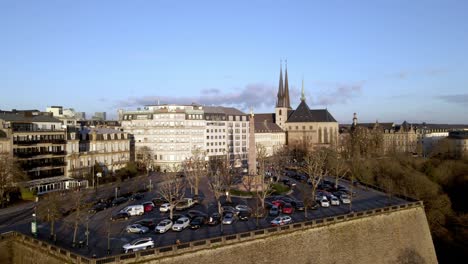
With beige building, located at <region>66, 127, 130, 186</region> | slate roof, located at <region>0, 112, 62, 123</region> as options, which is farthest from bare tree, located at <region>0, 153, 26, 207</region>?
beige building, located at <region>66, 127, 130, 186</region>

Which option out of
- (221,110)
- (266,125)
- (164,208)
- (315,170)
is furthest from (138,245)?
(266,125)

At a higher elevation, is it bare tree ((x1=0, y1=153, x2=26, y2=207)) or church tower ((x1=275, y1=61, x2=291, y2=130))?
church tower ((x1=275, y1=61, x2=291, y2=130))

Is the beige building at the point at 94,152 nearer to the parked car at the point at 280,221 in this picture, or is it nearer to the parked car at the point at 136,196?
the parked car at the point at 136,196

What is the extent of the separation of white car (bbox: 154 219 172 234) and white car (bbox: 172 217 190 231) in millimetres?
479

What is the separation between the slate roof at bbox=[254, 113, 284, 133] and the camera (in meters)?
128

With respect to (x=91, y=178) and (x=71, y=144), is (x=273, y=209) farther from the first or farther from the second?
(x=71, y=144)

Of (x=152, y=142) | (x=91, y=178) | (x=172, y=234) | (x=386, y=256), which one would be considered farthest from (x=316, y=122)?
(x=172, y=234)

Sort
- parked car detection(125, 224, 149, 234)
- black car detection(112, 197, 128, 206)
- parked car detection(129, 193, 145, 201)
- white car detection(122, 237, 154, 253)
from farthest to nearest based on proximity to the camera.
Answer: parked car detection(129, 193, 145, 201)
black car detection(112, 197, 128, 206)
parked car detection(125, 224, 149, 234)
white car detection(122, 237, 154, 253)

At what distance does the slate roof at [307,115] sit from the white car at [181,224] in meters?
103

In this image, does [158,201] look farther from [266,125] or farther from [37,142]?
[266,125]

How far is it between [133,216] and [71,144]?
27547 millimetres

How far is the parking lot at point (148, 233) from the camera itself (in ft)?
107

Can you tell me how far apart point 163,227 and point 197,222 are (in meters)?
3.52

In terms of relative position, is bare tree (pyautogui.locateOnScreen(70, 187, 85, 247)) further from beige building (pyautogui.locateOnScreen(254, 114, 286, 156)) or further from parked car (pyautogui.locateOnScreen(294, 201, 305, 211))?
beige building (pyautogui.locateOnScreen(254, 114, 286, 156))
